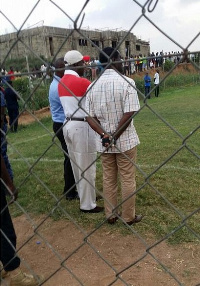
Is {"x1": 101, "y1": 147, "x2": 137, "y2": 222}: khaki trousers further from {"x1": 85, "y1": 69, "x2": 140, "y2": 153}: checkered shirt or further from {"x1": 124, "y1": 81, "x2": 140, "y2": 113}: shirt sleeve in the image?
{"x1": 124, "y1": 81, "x2": 140, "y2": 113}: shirt sleeve

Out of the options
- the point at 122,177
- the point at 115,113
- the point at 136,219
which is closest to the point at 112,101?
the point at 115,113

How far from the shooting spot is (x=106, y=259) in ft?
9.18

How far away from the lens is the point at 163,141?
260 inches

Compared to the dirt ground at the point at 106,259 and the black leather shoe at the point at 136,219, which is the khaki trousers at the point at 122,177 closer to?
the black leather shoe at the point at 136,219

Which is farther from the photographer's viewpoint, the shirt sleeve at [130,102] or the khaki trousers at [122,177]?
the khaki trousers at [122,177]

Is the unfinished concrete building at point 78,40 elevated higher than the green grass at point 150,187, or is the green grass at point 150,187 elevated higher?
the unfinished concrete building at point 78,40

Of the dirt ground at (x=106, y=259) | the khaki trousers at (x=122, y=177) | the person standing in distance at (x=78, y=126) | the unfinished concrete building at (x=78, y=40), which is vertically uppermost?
the unfinished concrete building at (x=78, y=40)

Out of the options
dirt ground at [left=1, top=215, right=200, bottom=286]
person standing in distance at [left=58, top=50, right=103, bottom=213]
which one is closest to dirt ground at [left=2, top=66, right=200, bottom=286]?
dirt ground at [left=1, top=215, right=200, bottom=286]

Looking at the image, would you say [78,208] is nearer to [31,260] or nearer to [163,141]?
[31,260]

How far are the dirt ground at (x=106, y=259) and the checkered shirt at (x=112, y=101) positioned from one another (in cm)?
90

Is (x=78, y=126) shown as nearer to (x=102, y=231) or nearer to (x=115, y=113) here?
(x=115, y=113)

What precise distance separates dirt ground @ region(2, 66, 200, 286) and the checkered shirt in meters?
0.90

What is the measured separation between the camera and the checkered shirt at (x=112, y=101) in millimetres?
2742

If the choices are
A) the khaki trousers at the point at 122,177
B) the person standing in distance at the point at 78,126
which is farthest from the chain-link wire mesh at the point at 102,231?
the person standing in distance at the point at 78,126
